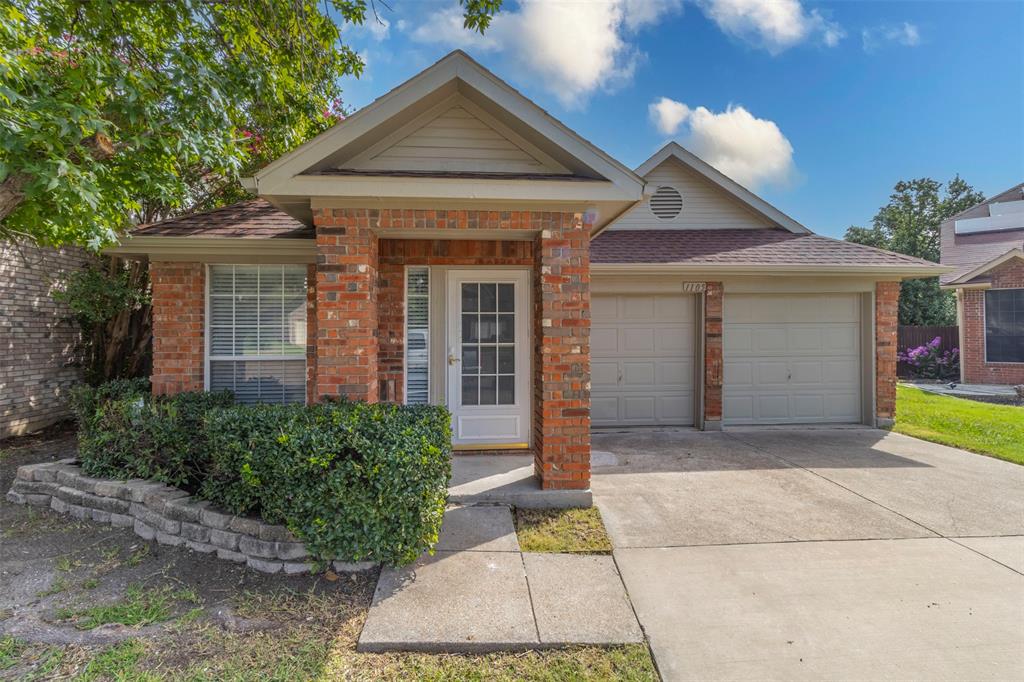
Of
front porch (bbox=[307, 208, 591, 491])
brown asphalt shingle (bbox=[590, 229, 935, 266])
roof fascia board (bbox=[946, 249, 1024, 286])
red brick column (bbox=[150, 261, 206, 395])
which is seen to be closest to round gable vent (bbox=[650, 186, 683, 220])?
brown asphalt shingle (bbox=[590, 229, 935, 266])

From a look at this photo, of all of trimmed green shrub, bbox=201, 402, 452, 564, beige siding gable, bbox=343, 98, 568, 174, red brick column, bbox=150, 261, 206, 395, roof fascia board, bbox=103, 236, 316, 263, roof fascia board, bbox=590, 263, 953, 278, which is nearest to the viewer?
trimmed green shrub, bbox=201, 402, 452, 564

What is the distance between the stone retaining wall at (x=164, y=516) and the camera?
10.9ft

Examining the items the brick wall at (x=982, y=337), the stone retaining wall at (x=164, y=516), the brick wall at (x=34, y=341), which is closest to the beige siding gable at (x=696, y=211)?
the stone retaining wall at (x=164, y=516)

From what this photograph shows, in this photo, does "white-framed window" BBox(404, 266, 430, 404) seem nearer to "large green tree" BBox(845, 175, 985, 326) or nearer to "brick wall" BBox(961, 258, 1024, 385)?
"brick wall" BBox(961, 258, 1024, 385)

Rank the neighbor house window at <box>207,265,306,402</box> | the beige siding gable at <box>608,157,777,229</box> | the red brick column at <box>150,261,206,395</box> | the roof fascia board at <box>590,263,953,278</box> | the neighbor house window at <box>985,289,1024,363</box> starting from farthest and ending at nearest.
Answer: the neighbor house window at <box>985,289,1024,363</box>
the beige siding gable at <box>608,157,777,229</box>
the roof fascia board at <box>590,263,953,278</box>
the neighbor house window at <box>207,265,306,402</box>
the red brick column at <box>150,261,206,395</box>

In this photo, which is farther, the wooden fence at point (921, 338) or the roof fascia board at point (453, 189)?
the wooden fence at point (921, 338)

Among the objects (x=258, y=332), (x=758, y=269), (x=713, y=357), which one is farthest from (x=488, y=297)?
(x=758, y=269)

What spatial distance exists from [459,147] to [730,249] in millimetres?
5367

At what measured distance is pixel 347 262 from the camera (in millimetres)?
4137

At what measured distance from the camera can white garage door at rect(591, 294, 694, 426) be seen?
7.60 m

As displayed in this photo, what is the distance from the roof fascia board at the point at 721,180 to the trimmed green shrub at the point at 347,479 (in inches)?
284

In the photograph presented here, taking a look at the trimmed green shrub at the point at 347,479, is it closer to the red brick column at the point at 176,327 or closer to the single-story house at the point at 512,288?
the single-story house at the point at 512,288

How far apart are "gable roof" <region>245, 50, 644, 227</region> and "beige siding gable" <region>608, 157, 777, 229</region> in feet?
15.7

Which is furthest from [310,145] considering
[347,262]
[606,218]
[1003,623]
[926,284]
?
[926,284]
